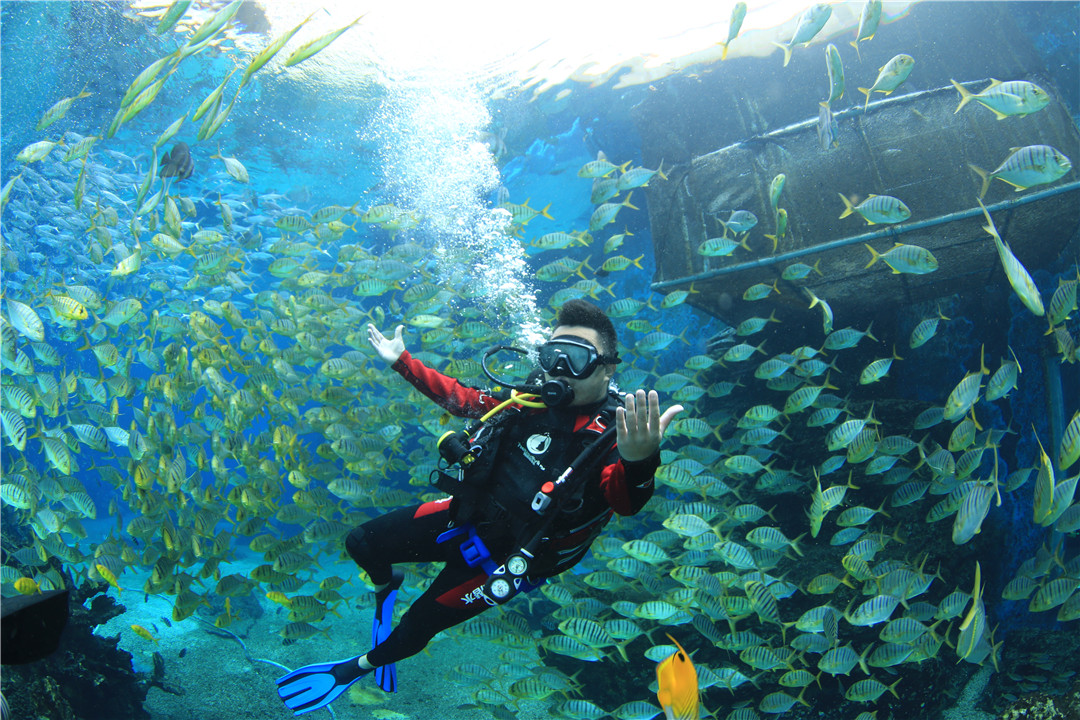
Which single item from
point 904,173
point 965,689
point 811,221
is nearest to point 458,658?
point 965,689

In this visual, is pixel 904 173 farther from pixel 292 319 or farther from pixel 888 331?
pixel 292 319

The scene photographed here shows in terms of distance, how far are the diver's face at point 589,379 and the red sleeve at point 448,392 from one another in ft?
2.42

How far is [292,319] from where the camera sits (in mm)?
6500

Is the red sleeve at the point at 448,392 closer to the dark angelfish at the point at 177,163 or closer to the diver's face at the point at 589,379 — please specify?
the diver's face at the point at 589,379

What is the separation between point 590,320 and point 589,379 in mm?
456

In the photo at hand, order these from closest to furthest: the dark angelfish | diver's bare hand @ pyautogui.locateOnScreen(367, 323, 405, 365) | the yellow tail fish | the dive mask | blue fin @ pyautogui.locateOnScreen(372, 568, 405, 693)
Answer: the yellow tail fish
the dive mask
blue fin @ pyautogui.locateOnScreen(372, 568, 405, 693)
diver's bare hand @ pyautogui.locateOnScreen(367, 323, 405, 365)
the dark angelfish

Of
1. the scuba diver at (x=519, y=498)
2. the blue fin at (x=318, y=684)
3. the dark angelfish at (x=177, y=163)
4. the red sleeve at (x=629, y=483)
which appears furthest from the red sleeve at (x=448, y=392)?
the dark angelfish at (x=177, y=163)

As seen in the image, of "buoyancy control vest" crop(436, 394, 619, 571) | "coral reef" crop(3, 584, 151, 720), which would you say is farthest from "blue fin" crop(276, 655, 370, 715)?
"coral reef" crop(3, 584, 151, 720)

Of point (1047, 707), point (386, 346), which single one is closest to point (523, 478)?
point (386, 346)

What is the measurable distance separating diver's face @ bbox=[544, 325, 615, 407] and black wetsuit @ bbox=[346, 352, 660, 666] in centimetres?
6

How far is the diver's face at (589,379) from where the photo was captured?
2.87 metres

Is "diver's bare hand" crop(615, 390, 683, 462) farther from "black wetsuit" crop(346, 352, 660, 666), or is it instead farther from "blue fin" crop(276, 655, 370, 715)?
"blue fin" crop(276, 655, 370, 715)

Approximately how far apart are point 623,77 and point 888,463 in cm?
959

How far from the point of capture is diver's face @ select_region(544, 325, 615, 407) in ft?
9.41
